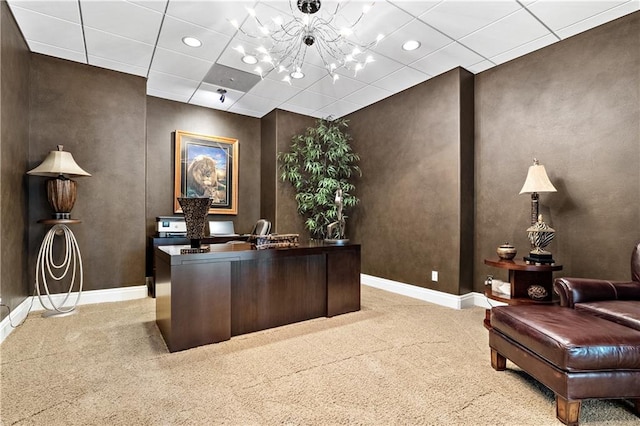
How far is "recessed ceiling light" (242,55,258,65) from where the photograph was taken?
3.52 m

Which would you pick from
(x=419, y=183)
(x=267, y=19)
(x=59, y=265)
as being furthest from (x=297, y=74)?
(x=59, y=265)

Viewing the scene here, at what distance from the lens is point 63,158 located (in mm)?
3191

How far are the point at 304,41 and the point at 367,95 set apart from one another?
2.22 m

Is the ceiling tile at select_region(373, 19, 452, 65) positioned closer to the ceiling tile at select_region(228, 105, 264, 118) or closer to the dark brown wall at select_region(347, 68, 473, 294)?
the dark brown wall at select_region(347, 68, 473, 294)

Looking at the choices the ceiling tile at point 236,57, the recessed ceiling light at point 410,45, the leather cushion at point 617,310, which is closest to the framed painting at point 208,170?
the ceiling tile at point 236,57

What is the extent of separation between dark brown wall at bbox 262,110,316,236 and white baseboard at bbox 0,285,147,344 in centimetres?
207

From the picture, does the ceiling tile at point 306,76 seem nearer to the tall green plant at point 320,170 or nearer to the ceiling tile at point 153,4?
the tall green plant at point 320,170

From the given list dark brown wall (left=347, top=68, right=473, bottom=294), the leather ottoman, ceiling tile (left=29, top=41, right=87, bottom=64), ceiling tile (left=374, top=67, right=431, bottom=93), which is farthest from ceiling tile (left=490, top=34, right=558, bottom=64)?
ceiling tile (left=29, top=41, right=87, bottom=64)

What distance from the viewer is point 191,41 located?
10.5ft

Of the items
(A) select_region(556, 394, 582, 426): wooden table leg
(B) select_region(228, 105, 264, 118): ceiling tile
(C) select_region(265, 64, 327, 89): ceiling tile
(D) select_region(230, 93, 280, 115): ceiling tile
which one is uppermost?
(C) select_region(265, 64, 327, 89): ceiling tile

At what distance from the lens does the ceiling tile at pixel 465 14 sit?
8.61 ft

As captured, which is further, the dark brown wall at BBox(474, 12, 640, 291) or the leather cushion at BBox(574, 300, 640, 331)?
the dark brown wall at BBox(474, 12, 640, 291)

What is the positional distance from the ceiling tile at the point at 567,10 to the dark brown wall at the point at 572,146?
0.89 feet

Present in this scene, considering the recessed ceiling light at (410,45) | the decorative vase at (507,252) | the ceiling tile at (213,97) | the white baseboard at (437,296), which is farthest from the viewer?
the ceiling tile at (213,97)
